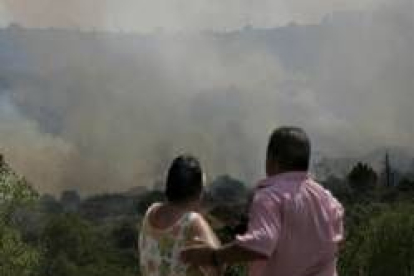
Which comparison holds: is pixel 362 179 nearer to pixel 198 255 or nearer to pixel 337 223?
pixel 337 223

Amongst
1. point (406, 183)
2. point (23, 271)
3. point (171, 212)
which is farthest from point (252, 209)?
point (406, 183)

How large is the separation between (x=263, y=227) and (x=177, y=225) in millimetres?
623

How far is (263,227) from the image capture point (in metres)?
4.70

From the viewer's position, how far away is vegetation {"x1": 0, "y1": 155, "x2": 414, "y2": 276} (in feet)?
132

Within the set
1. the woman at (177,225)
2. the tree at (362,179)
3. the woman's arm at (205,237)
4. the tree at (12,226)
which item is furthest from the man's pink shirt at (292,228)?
the tree at (362,179)

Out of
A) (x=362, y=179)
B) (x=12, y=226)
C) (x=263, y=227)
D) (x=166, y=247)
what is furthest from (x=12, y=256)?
(x=362, y=179)

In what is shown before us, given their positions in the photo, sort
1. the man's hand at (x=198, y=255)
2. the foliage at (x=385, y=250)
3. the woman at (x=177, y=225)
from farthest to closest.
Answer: the foliage at (x=385, y=250), the woman at (x=177, y=225), the man's hand at (x=198, y=255)

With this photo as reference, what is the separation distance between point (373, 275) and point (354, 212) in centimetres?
2262

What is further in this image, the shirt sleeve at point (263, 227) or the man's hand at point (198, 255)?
the man's hand at point (198, 255)

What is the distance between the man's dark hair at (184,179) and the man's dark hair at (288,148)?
41cm

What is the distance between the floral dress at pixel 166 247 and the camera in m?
5.15

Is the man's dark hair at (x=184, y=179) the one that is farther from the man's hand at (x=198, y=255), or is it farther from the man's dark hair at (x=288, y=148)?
the man's dark hair at (x=288, y=148)

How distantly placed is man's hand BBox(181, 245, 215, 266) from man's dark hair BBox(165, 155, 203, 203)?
0.27 m

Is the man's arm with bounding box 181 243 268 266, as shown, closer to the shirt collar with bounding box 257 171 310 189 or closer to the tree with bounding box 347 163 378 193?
the shirt collar with bounding box 257 171 310 189
